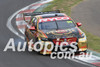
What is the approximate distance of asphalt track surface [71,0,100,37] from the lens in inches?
642

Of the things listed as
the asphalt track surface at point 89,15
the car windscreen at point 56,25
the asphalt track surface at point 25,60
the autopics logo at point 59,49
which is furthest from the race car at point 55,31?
the asphalt track surface at point 89,15

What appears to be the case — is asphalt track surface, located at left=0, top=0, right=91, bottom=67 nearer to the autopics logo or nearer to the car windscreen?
the autopics logo

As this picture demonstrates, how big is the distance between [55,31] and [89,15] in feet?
28.3

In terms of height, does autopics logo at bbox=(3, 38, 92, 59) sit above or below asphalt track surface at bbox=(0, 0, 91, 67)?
above

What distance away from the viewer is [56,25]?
Result: 11992 millimetres

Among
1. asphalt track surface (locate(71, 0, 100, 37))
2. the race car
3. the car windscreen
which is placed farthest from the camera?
asphalt track surface (locate(71, 0, 100, 37))

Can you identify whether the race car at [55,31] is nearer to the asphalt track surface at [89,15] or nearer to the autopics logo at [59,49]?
the autopics logo at [59,49]

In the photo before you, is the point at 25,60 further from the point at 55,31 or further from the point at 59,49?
the point at 55,31

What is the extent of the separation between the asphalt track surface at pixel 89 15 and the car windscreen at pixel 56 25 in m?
3.22

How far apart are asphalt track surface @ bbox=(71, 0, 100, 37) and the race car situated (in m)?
3.34

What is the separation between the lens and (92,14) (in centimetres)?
1980

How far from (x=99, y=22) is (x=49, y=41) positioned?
720cm

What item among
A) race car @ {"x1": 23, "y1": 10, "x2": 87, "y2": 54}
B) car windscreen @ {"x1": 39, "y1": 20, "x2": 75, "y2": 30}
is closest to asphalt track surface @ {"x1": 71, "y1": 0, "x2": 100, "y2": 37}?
car windscreen @ {"x1": 39, "y1": 20, "x2": 75, "y2": 30}

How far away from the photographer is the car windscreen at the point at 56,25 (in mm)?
11852
